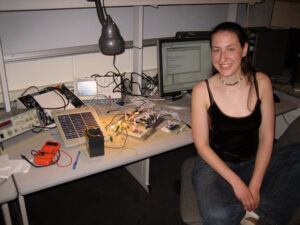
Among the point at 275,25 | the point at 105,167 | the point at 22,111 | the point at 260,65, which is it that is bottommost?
the point at 105,167

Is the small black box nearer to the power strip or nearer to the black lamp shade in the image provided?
the black lamp shade

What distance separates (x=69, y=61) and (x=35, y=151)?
743mm

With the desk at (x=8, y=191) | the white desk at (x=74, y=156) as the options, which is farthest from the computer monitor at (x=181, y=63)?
the desk at (x=8, y=191)

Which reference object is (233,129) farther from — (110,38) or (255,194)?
(110,38)

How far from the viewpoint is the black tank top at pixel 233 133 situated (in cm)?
141

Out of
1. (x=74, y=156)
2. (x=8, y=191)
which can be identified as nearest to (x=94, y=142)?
(x=74, y=156)

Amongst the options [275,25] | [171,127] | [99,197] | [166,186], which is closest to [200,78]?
[171,127]

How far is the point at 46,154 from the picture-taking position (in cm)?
126

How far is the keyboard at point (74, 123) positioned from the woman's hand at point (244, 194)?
0.70m

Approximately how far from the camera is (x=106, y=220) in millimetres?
1854

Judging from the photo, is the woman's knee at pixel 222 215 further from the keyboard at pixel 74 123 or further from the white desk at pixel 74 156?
the keyboard at pixel 74 123

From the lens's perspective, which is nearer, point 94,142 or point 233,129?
point 94,142

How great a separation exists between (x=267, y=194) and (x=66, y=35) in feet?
4.66

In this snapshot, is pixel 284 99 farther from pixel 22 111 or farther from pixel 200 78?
pixel 22 111
